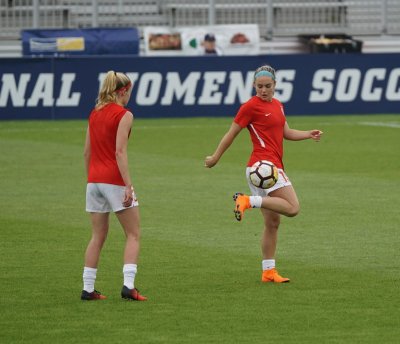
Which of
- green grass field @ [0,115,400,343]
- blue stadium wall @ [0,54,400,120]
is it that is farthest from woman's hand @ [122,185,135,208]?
blue stadium wall @ [0,54,400,120]

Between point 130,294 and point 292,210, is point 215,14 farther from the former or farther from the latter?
point 130,294

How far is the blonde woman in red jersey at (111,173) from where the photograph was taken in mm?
9078

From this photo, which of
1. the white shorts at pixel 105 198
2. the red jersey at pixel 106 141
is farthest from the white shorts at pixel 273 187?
the red jersey at pixel 106 141

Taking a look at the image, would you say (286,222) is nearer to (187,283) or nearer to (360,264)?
(360,264)

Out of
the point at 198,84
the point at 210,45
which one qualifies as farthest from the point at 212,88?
the point at 210,45

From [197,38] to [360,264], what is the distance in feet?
75.1

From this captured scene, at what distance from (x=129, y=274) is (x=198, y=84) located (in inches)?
810

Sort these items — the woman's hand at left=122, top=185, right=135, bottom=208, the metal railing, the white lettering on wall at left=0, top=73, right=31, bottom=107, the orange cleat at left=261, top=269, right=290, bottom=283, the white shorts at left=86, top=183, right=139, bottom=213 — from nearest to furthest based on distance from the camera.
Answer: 1. the woman's hand at left=122, top=185, right=135, bottom=208
2. the white shorts at left=86, top=183, right=139, bottom=213
3. the orange cleat at left=261, top=269, right=290, bottom=283
4. the white lettering on wall at left=0, top=73, right=31, bottom=107
5. the metal railing

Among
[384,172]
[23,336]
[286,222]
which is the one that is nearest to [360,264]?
[286,222]

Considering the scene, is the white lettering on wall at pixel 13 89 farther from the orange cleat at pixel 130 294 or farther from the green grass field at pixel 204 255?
the orange cleat at pixel 130 294

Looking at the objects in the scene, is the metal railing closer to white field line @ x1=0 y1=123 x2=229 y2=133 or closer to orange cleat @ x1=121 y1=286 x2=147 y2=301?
white field line @ x1=0 y1=123 x2=229 y2=133

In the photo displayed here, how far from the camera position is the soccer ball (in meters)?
9.98

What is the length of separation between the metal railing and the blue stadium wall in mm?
5478

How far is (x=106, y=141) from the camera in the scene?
918cm
